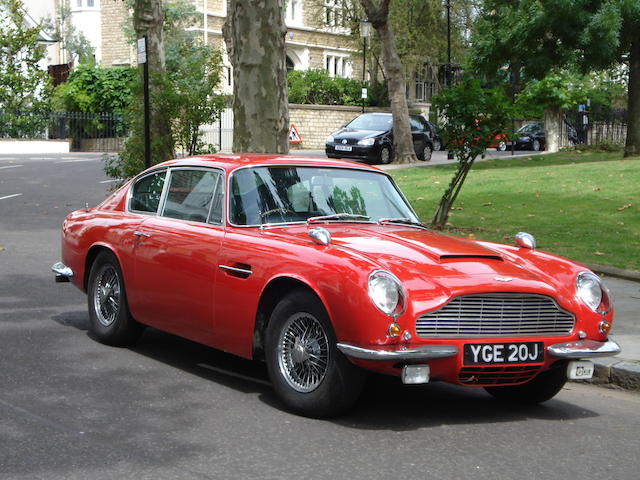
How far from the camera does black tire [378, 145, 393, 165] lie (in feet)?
108

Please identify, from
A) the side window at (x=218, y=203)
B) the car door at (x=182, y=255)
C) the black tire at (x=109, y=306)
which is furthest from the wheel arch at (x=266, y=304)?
the black tire at (x=109, y=306)

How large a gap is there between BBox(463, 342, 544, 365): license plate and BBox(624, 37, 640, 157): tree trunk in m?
25.7

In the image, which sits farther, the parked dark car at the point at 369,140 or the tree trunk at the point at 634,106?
the parked dark car at the point at 369,140

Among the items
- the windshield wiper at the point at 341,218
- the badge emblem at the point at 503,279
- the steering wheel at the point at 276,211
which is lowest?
the badge emblem at the point at 503,279

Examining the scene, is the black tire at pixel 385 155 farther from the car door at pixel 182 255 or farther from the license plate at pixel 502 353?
the license plate at pixel 502 353

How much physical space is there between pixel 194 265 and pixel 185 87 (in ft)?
41.2

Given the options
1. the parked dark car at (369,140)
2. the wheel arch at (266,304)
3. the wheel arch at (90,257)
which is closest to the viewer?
the wheel arch at (266,304)

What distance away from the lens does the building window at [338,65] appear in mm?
71500

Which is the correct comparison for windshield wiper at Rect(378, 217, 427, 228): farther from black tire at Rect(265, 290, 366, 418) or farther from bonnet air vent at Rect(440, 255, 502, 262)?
black tire at Rect(265, 290, 366, 418)

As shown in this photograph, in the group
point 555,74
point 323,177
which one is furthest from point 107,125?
point 323,177

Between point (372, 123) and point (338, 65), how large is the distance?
39.0 m

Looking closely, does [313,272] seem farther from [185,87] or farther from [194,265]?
[185,87]

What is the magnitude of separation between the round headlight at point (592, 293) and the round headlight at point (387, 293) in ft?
4.38

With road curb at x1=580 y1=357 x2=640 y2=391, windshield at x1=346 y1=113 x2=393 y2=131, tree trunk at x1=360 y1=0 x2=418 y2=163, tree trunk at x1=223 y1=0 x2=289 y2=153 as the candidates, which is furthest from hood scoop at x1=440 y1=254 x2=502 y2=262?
windshield at x1=346 y1=113 x2=393 y2=131
